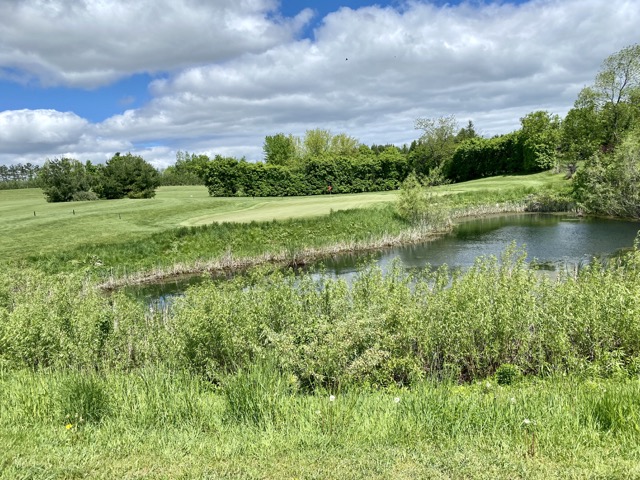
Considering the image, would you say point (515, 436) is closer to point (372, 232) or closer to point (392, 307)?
point (392, 307)

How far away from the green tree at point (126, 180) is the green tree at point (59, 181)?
3226mm

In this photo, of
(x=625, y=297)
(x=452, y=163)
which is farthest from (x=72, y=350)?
(x=452, y=163)

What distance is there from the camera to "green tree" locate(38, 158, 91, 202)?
55562 mm

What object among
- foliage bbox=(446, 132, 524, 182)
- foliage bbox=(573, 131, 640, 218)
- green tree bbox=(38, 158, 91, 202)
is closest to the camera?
foliage bbox=(573, 131, 640, 218)

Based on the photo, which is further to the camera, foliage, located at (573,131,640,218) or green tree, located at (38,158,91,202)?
green tree, located at (38,158,91,202)

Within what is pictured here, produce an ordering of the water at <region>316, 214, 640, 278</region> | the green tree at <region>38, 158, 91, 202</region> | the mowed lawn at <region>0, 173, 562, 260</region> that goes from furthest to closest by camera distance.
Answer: the green tree at <region>38, 158, 91, 202</region>, the mowed lawn at <region>0, 173, 562, 260</region>, the water at <region>316, 214, 640, 278</region>

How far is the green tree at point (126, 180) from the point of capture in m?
59.7

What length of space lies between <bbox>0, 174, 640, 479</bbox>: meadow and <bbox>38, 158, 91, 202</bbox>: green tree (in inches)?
1759

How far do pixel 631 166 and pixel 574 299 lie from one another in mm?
31987

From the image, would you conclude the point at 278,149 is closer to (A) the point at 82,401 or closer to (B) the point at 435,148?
(B) the point at 435,148

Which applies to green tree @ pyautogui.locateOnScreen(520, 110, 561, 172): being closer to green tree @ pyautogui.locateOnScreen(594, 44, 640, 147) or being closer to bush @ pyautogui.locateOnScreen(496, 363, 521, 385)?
green tree @ pyautogui.locateOnScreen(594, 44, 640, 147)

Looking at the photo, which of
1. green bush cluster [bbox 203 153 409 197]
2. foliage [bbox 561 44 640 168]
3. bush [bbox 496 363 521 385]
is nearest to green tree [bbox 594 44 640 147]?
foliage [bbox 561 44 640 168]

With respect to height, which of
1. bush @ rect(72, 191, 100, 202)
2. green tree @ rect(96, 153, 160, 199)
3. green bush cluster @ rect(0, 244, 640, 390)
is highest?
green tree @ rect(96, 153, 160, 199)

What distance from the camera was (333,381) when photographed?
25.9ft
